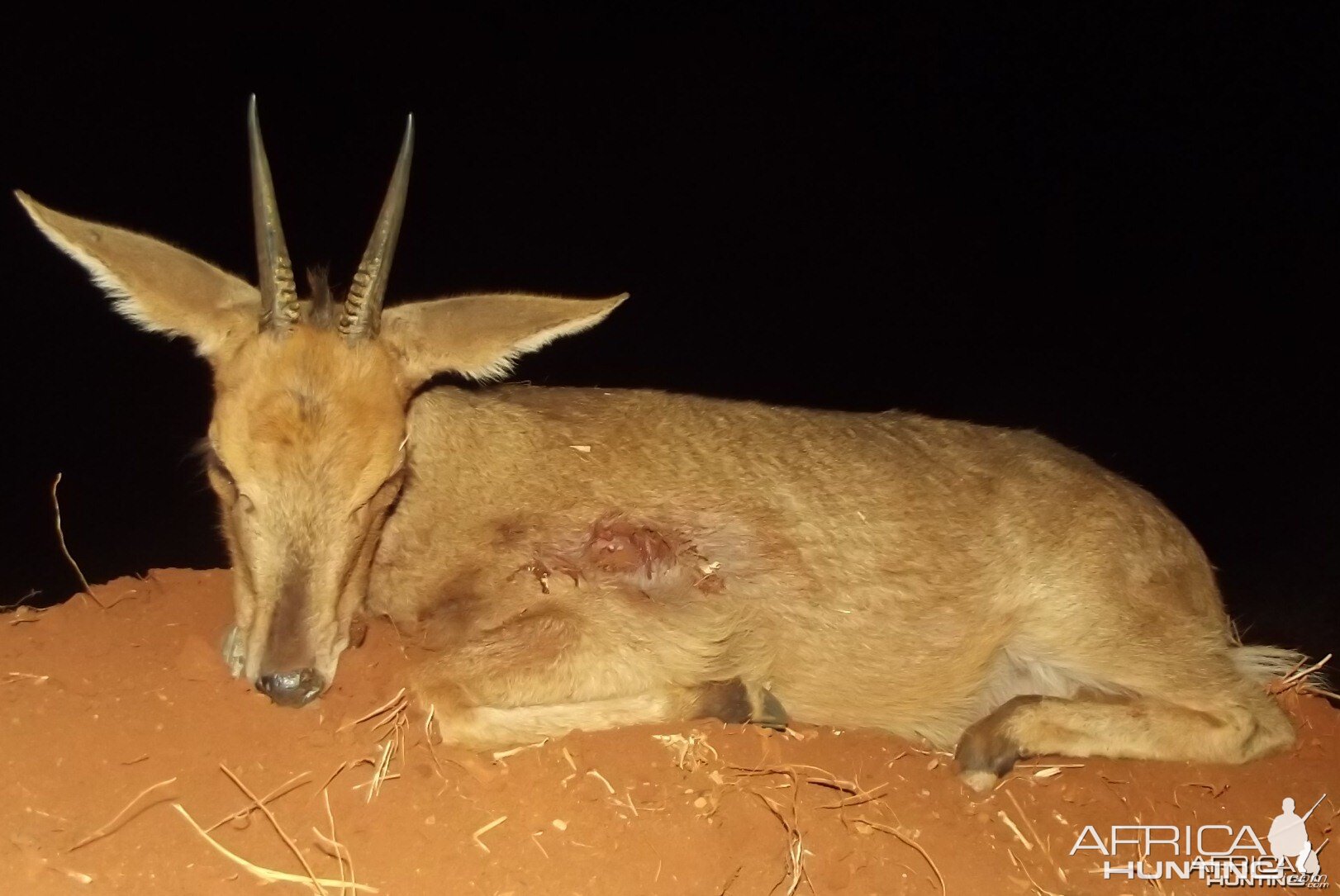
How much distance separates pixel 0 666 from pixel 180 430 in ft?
11.7

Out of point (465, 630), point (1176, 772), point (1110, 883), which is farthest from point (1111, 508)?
point (465, 630)

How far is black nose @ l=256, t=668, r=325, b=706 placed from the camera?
3.91m

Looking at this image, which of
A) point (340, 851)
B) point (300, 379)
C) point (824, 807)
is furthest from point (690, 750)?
point (300, 379)

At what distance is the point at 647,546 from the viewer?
192 inches

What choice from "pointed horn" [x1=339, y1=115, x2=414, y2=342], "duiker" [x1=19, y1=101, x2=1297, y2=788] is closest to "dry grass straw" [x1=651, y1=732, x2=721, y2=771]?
"duiker" [x1=19, y1=101, x2=1297, y2=788]

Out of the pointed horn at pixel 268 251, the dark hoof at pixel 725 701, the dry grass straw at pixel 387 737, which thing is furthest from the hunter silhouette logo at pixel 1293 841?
the pointed horn at pixel 268 251

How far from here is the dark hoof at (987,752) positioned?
188 inches

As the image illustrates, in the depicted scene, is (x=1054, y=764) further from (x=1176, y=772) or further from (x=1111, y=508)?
(x=1111, y=508)

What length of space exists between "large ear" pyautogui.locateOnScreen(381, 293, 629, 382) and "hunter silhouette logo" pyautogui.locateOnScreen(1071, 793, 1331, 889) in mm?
Answer: 2942

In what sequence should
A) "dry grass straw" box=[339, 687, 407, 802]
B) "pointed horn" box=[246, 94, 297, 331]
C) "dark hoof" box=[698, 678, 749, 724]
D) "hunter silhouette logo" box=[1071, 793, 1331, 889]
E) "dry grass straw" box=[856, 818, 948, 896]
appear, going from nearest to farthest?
"dry grass straw" box=[339, 687, 407, 802], "dry grass straw" box=[856, 818, 948, 896], "pointed horn" box=[246, 94, 297, 331], "hunter silhouette logo" box=[1071, 793, 1331, 889], "dark hoof" box=[698, 678, 749, 724]

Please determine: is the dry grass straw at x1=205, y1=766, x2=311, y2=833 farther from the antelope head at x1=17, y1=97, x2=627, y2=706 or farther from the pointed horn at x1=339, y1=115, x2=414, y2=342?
the pointed horn at x1=339, y1=115, x2=414, y2=342

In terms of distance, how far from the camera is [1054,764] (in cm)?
504

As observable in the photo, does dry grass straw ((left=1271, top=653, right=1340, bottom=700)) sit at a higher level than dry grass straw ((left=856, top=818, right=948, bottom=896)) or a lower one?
lower

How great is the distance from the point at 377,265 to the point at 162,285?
2.87 ft
